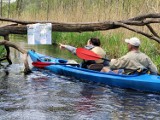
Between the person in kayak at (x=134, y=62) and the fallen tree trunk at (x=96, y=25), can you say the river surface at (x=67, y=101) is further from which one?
the fallen tree trunk at (x=96, y=25)

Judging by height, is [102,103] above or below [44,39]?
below

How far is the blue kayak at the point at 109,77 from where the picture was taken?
862 centimetres

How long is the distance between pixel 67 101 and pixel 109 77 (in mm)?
1777

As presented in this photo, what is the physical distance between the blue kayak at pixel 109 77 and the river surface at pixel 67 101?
0.13 meters

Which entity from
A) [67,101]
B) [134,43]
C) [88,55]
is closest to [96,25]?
[88,55]

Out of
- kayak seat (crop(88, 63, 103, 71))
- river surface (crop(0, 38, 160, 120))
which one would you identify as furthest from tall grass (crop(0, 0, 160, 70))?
river surface (crop(0, 38, 160, 120))

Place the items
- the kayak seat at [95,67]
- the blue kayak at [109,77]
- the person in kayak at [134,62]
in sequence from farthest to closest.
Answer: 1. the kayak seat at [95,67]
2. the person in kayak at [134,62]
3. the blue kayak at [109,77]

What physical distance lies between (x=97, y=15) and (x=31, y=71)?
610 centimetres

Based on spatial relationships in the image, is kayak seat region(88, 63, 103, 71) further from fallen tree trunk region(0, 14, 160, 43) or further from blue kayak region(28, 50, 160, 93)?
fallen tree trunk region(0, 14, 160, 43)

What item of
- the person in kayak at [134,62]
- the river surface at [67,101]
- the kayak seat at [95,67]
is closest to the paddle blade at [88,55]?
the kayak seat at [95,67]

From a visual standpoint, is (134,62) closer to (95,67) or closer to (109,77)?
(109,77)

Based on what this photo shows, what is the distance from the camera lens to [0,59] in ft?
39.8

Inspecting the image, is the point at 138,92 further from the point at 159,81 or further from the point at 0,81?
the point at 0,81

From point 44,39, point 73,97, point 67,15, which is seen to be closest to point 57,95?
point 73,97
